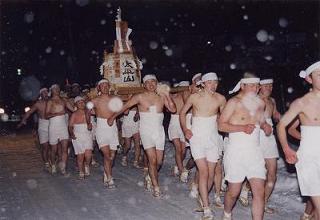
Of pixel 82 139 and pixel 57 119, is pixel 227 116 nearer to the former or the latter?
pixel 82 139

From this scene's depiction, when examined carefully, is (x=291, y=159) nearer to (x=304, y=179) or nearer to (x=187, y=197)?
(x=304, y=179)

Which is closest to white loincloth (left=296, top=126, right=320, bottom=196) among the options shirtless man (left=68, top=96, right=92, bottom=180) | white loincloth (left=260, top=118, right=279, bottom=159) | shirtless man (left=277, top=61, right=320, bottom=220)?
shirtless man (left=277, top=61, right=320, bottom=220)

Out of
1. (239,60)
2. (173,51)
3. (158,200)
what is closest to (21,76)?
(173,51)

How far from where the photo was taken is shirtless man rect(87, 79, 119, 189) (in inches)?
345

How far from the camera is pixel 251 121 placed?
5352 millimetres

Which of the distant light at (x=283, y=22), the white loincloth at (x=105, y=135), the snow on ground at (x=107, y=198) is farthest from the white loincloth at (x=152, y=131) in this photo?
the distant light at (x=283, y=22)

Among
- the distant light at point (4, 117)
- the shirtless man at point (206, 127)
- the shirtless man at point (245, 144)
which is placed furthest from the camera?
the distant light at point (4, 117)

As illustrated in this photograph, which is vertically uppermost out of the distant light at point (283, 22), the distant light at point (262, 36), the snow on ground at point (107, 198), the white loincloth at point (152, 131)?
the distant light at point (283, 22)

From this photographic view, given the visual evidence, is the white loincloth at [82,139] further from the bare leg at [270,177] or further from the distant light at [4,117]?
the distant light at [4,117]

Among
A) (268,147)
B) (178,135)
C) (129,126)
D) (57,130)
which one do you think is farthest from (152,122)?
(129,126)

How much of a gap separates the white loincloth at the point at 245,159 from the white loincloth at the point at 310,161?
2.43ft

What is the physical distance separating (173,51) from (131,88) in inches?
398

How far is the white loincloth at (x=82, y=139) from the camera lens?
385 inches

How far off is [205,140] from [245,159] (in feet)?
4.03
